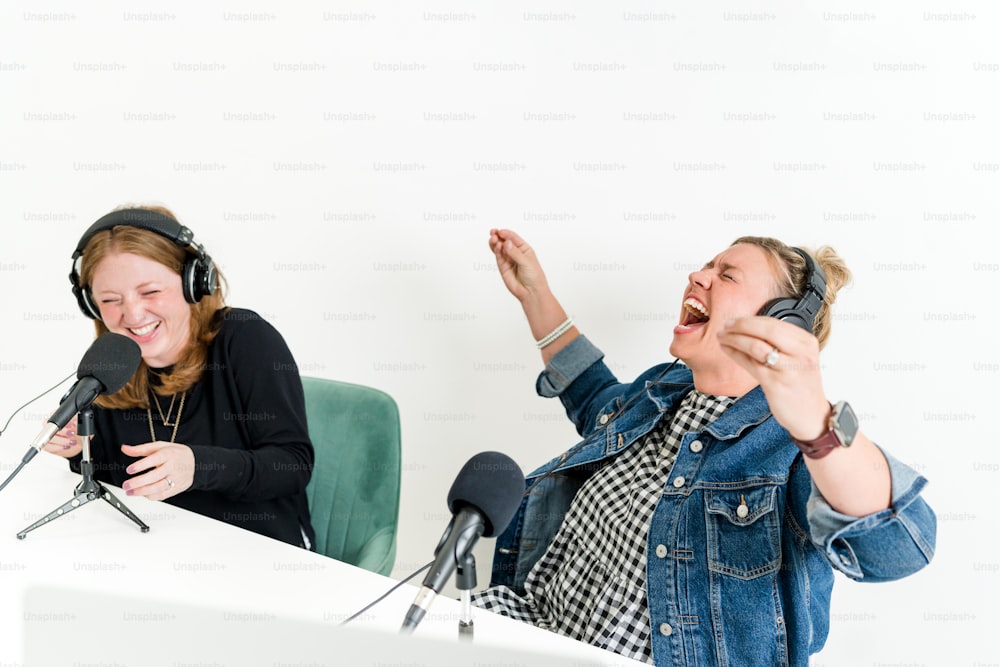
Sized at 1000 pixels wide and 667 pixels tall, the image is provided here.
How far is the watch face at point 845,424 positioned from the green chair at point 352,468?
3.17 ft

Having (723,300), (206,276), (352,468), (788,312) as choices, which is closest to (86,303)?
(206,276)

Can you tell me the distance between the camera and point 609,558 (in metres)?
1.66

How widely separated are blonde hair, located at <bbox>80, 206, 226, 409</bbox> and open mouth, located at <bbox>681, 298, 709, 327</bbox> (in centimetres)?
103

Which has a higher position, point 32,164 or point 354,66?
point 354,66

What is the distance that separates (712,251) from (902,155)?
1.59 feet

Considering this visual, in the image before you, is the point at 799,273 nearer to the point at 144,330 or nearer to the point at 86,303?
the point at 144,330

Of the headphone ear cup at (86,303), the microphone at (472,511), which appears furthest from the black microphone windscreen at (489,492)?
the headphone ear cup at (86,303)

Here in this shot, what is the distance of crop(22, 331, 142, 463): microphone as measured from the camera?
1.44 meters

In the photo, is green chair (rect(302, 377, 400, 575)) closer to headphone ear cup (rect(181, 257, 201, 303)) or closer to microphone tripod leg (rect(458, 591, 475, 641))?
headphone ear cup (rect(181, 257, 201, 303))

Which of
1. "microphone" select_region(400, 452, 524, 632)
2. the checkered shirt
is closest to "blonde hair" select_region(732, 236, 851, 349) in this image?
the checkered shirt

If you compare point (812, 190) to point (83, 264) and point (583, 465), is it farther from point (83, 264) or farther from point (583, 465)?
point (83, 264)

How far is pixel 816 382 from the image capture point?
115 cm

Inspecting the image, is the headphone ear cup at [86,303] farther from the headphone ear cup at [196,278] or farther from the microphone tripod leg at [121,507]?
the microphone tripod leg at [121,507]

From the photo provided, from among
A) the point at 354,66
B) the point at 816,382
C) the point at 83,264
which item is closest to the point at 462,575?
the point at 816,382
